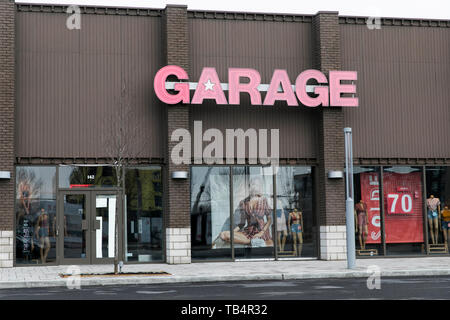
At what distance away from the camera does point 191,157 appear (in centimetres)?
2312

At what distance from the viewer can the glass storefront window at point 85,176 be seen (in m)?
22.5

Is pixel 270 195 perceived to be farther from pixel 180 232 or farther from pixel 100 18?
pixel 100 18

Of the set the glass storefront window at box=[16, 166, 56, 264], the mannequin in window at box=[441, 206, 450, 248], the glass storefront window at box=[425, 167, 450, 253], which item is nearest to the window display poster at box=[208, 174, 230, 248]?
the glass storefront window at box=[16, 166, 56, 264]

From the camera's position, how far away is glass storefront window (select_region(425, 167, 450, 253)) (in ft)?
81.6

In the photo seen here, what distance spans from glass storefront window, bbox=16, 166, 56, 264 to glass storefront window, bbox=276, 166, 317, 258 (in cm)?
780

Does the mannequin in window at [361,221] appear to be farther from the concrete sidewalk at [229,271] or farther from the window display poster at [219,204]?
the window display poster at [219,204]

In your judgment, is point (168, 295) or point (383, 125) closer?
point (168, 295)

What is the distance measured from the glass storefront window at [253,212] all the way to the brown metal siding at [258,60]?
129 cm

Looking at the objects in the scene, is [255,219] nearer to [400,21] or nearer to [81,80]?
[81,80]

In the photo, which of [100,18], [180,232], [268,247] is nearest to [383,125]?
Result: [268,247]

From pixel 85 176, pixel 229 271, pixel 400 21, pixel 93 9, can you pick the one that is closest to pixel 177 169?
pixel 85 176

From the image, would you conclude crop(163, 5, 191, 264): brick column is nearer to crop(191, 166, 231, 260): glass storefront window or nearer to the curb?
crop(191, 166, 231, 260): glass storefront window

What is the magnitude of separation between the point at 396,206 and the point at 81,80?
12.2 m
